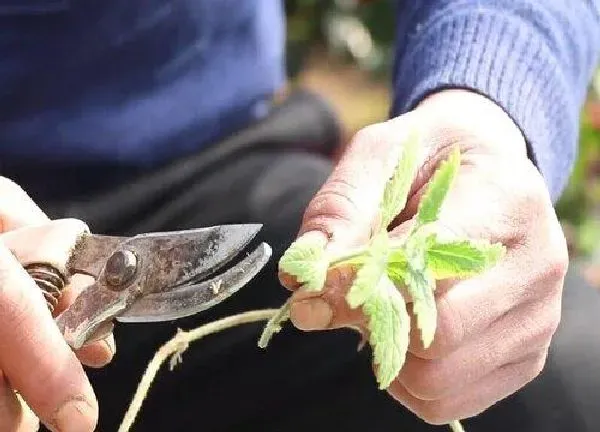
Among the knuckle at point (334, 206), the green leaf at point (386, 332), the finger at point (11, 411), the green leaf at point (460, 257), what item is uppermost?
the green leaf at point (460, 257)

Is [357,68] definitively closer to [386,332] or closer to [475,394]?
[475,394]

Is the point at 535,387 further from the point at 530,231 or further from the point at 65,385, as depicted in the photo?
the point at 65,385

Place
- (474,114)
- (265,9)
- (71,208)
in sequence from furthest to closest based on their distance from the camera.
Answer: (265,9) < (71,208) < (474,114)

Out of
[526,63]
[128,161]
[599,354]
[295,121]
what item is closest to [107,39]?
[128,161]

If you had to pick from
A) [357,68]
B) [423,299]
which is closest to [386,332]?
[423,299]

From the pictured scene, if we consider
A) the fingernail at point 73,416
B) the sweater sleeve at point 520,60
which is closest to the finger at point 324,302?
the fingernail at point 73,416

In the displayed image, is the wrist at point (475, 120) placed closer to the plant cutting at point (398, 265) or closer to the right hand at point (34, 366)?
the plant cutting at point (398, 265)
